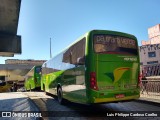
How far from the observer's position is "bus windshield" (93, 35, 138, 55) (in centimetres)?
833

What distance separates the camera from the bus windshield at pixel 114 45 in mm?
8328

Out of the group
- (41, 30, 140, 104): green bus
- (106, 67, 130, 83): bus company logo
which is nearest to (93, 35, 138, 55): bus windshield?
(41, 30, 140, 104): green bus

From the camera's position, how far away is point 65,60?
11398mm

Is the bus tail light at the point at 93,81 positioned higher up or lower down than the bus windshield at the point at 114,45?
lower down

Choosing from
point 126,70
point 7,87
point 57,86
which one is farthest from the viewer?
point 7,87

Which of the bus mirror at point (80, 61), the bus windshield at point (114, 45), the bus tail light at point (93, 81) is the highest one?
the bus windshield at point (114, 45)

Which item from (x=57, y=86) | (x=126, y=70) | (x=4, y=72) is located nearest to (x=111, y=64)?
(x=126, y=70)

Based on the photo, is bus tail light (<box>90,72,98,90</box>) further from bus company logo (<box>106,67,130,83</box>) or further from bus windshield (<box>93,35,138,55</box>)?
bus windshield (<box>93,35,138,55</box>)

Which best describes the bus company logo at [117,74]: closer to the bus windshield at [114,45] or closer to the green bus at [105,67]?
the green bus at [105,67]

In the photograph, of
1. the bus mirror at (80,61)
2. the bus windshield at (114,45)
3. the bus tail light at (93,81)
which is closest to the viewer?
the bus tail light at (93,81)

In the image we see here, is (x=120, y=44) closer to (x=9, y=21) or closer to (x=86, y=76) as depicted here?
(x=86, y=76)

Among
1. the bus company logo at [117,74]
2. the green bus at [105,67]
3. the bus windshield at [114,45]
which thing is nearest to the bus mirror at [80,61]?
the green bus at [105,67]

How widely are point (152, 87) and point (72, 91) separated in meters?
7.51

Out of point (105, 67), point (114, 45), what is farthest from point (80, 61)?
point (114, 45)
